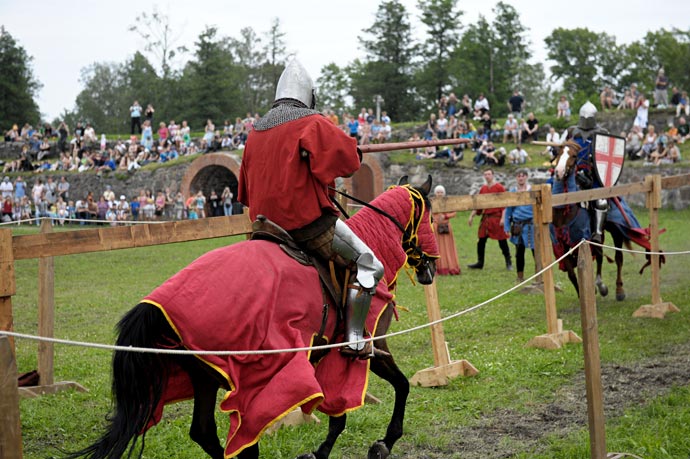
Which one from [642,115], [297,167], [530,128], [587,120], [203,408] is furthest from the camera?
[530,128]

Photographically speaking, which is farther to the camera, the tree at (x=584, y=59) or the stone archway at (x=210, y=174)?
the tree at (x=584, y=59)

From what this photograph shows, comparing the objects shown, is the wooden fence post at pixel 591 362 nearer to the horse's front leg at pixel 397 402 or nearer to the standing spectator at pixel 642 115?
the horse's front leg at pixel 397 402

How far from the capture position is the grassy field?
5266mm

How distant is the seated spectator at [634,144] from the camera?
2645cm

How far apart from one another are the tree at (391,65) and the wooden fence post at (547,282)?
135ft

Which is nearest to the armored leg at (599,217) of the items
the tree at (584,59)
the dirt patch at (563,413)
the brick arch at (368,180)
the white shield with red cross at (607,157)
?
the white shield with red cross at (607,157)

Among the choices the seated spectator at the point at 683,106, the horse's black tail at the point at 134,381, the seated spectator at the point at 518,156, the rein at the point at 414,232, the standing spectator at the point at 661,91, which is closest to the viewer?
the horse's black tail at the point at 134,381

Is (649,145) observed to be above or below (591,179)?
above

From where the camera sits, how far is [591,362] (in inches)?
185

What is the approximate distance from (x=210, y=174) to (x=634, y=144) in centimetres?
1696

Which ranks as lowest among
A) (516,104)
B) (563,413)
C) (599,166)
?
(563,413)

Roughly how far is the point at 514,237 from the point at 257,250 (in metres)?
9.45

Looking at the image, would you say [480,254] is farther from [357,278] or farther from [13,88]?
[13,88]

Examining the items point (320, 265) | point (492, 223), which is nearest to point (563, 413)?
point (320, 265)
